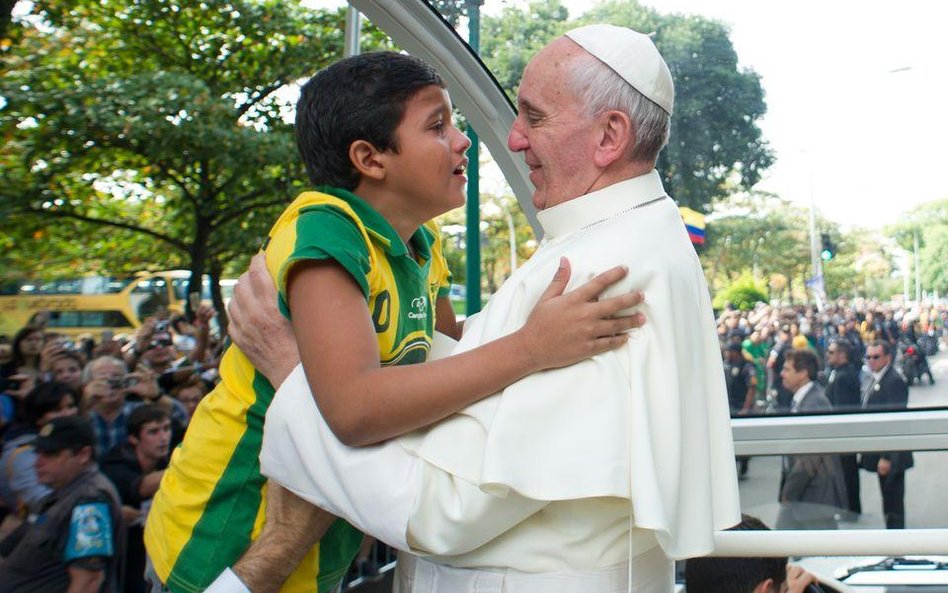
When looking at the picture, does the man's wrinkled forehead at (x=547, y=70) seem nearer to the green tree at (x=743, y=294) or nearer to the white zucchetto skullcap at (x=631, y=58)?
the white zucchetto skullcap at (x=631, y=58)

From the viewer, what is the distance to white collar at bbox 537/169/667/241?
1804mm

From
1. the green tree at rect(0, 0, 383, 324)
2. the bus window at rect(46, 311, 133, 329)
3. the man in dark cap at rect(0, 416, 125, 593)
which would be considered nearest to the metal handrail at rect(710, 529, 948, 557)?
the man in dark cap at rect(0, 416, 125, 593)

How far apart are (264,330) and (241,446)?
23cm

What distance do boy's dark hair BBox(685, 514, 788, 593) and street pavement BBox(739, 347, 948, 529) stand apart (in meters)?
0.62

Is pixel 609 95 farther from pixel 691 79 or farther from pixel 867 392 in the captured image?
pixel 867 392

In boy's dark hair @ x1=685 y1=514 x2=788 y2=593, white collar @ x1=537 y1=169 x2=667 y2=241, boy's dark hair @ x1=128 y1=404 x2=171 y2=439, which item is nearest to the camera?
white collar @ x1=537 y1=169 x2=667 y2=241

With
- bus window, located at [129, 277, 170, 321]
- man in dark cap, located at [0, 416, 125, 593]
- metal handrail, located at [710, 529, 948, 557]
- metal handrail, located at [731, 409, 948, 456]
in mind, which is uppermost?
metal handrail, located at [710, 529, 948, 557]

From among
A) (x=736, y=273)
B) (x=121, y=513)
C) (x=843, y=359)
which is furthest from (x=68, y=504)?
(x=843, y=359)

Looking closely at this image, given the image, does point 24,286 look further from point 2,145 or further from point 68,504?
point 68,504

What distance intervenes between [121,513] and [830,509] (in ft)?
10.2

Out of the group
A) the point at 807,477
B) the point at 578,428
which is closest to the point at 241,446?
the point at 578,428

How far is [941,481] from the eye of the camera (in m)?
3.99

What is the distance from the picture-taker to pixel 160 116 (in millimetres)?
12664

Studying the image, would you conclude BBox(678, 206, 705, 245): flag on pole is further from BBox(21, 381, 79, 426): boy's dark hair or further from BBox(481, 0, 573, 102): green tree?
BBox(21, 381, 79, 426): boy's dark hair
